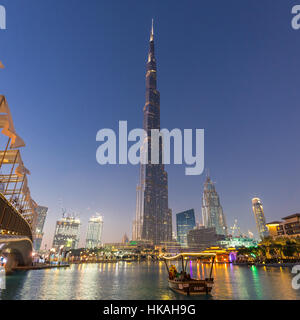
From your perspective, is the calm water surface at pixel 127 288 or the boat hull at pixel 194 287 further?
the calm water surface at pixel 127 288

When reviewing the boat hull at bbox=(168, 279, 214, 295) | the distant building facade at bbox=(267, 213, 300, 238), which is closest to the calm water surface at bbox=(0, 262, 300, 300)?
the boat hull at bbox=(168, 279, 214, 295)

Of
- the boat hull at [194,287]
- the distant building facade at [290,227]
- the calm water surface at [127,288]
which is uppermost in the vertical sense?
the distant building facade at [290,227]

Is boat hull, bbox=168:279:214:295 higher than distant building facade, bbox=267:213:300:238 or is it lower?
lower

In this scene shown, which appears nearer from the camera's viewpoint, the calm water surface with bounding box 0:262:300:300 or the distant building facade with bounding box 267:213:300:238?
the calm water surface with bounding box 0:262:300:300

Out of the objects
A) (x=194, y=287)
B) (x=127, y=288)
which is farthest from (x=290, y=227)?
(x=194, y=287)

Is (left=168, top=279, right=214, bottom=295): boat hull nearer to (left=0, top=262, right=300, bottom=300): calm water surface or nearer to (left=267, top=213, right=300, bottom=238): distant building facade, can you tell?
(left=0, top=262, right=300, bottom=300): calm water surface

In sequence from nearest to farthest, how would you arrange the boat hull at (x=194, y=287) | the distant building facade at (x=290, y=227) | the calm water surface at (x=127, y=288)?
1. the boat hull at (x=194, y=287)
2. the calm water surface at (x=127, y=288)
3. the distant building facade at (x=290, y=227)

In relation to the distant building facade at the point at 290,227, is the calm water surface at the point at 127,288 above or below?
below

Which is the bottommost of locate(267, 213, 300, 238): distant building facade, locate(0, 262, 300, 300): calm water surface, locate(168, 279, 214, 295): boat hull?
locate(0, 262, 300, 300): calm water surface

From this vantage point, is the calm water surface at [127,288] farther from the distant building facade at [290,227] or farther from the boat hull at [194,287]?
the distant building facade at [290,227]

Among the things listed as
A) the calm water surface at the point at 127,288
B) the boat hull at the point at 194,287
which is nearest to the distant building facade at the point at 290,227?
the calm water surface at the point at 127,288

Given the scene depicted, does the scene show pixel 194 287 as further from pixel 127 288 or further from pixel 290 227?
pixel 290 227
